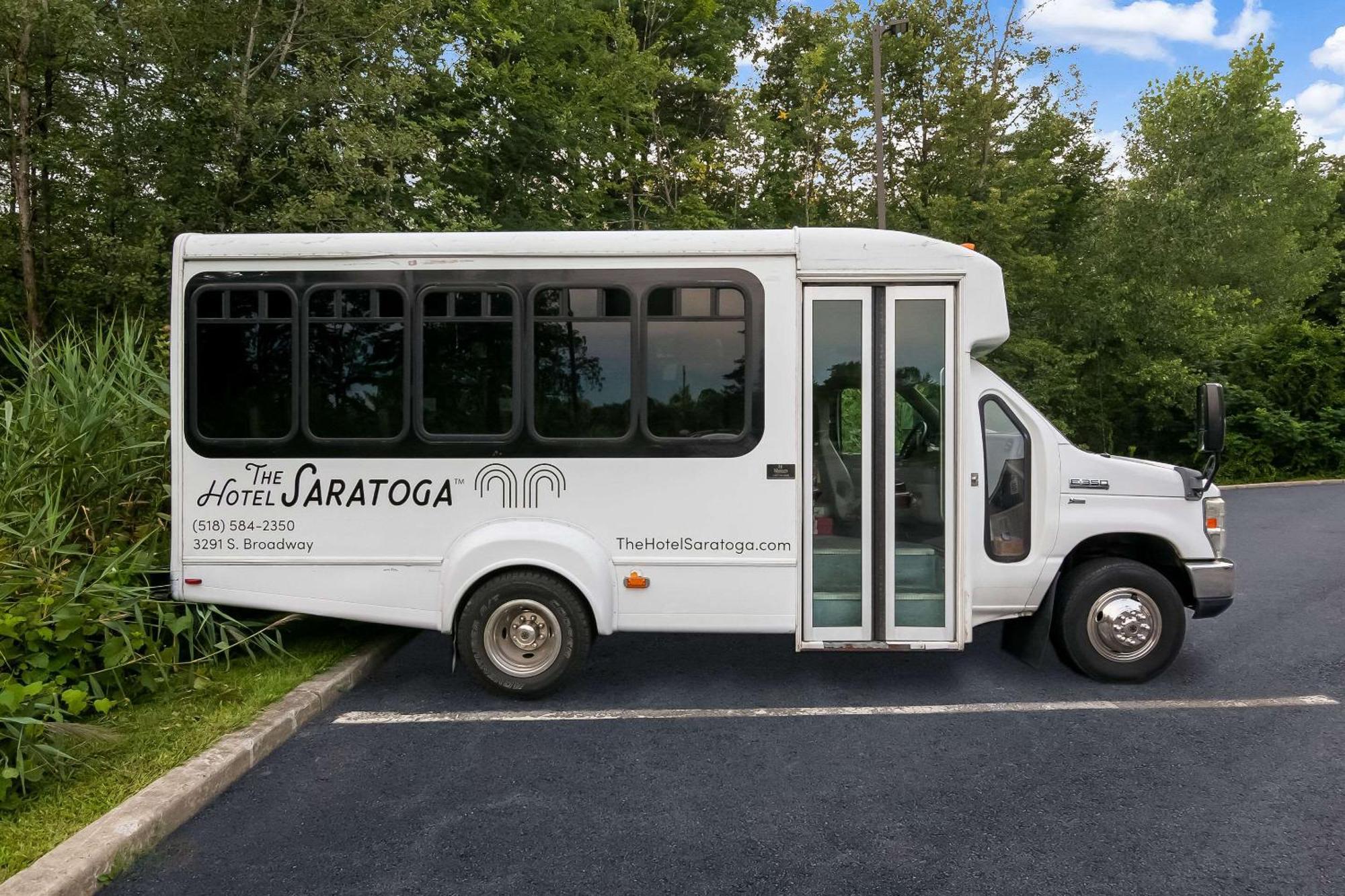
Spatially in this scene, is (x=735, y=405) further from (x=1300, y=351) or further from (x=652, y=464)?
(x=1300, y=351)

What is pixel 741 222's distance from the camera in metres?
19.1

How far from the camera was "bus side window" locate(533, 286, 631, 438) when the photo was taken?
16.6 ft

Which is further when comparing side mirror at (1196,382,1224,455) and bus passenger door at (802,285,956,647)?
bus passenger door at (802,285,956,647)

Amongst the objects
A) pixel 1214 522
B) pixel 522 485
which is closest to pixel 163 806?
pixel 522 485

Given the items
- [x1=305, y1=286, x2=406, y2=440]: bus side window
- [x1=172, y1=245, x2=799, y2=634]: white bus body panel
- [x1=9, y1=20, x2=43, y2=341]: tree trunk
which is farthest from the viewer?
[x1=9, y1=20, x2=43, y2=341]: tree trunk

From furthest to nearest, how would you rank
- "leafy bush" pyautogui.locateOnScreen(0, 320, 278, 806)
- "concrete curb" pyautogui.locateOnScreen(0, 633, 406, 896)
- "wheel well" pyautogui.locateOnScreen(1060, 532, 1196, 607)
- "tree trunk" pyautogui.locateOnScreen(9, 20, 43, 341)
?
1. "tree trunk" pyautogui.locateOnScreen(9, 20, 43, 341)
2. "wheel well" pyautogui.locateOnScreen(1060, 532, 1196, 607)
3. "leafy bush" pyautogui.locateOnScreen(0, 320, 278, 806)
4. "concrete curb" pyautogui.locateOnScreen(0, 633, 406, 896)

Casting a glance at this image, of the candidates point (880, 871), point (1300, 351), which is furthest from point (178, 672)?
point (1300, 351)

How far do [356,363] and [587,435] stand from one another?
147 centimetres

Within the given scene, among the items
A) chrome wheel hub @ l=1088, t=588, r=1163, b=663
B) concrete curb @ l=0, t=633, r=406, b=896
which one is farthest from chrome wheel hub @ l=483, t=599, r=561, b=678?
chrome wheel hub @ l=1088, t=588, r=1163, b=663

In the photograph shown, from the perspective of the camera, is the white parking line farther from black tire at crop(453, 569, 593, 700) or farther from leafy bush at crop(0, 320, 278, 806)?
leafy bush at crop(0, 320, 278, 806)

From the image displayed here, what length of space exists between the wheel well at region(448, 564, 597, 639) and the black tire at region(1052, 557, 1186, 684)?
115 inches

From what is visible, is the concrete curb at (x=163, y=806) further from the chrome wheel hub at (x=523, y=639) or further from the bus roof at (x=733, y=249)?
the bus roof at (x=733, y=249)

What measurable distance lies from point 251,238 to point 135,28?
25.5 ft

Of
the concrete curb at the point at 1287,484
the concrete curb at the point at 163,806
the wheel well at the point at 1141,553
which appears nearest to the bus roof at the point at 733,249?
the wheel well at the point at 1141,553
